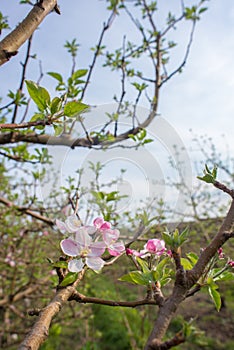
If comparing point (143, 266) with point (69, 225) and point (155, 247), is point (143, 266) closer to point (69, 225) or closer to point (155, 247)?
point (155, 247)

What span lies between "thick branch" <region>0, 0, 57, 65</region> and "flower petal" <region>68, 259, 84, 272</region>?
0.44m

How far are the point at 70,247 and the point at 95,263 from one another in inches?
2.1

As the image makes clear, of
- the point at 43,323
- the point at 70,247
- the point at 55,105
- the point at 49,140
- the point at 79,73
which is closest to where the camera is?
the point at 43,323

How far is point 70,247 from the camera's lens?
54 centimetres

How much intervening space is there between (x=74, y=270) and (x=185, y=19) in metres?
2.81

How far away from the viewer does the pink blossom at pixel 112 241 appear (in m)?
0.56

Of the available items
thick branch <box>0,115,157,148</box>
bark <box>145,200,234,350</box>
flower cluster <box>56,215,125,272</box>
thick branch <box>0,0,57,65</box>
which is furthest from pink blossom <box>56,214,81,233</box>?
thick branch <box>0,115,157,148</box>

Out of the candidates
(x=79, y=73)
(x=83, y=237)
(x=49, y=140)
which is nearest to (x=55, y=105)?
(x=83, y=237)

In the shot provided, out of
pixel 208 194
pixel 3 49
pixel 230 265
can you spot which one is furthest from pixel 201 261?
pixel 208 194

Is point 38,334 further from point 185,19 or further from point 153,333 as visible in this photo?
point 185,19

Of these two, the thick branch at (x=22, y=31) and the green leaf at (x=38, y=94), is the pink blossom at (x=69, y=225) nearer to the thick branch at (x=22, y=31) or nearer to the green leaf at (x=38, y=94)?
the green leaf at (x=38, y=94)

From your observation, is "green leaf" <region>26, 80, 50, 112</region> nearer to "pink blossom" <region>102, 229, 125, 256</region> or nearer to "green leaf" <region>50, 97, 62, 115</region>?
"green leaf" <region>50, 97, 62, 115</region>

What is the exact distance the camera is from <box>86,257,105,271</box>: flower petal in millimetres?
519

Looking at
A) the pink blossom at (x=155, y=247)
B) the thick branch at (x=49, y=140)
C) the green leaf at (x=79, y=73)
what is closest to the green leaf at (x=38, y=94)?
the pink blossom at (x=155, y=247)
